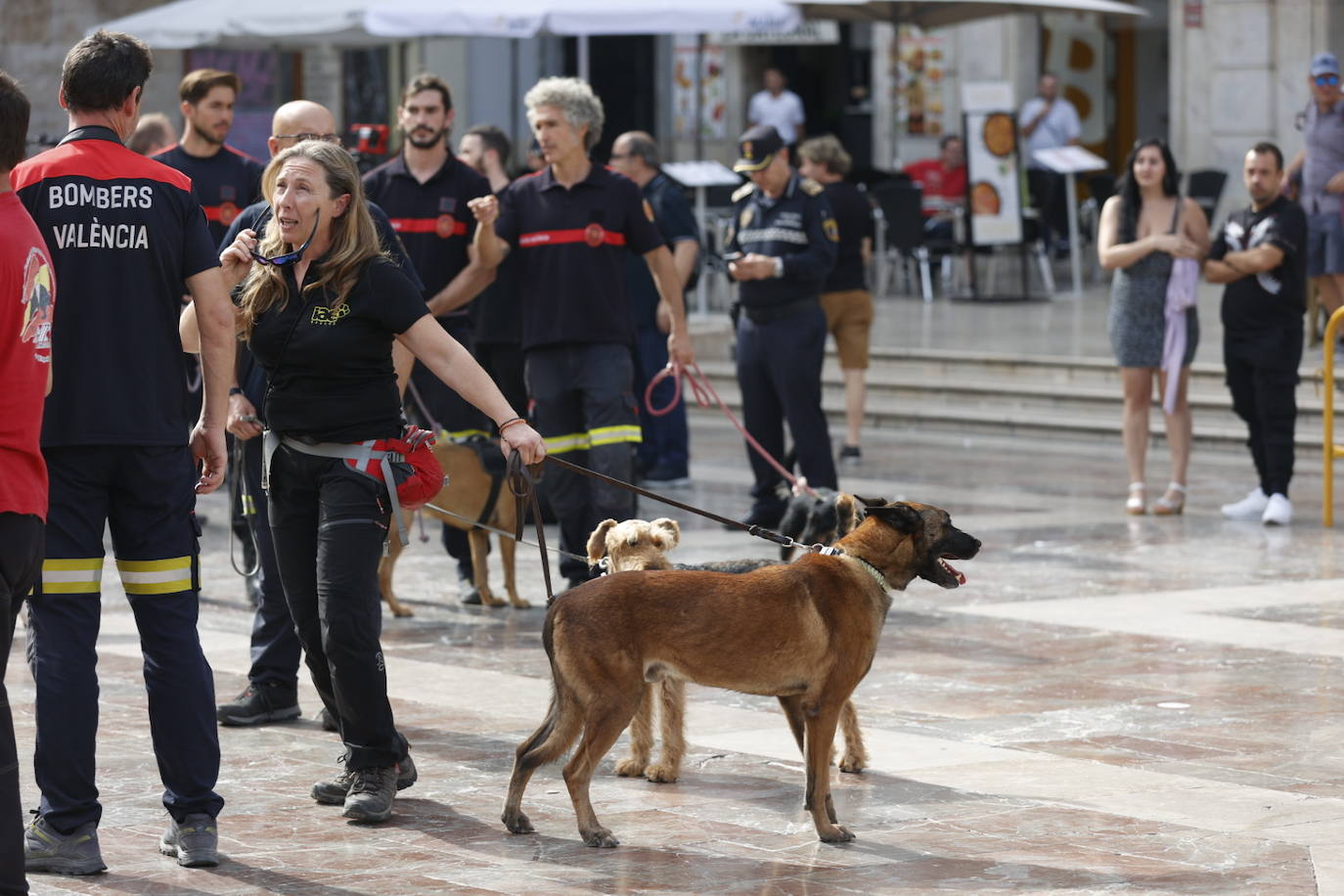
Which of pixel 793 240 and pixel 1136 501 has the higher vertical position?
pixel 793 240

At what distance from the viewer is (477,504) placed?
9633 mm

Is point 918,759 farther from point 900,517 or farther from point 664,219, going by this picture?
point 664,219

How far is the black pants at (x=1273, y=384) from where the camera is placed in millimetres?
11766

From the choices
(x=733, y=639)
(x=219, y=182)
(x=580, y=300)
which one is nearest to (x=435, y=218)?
(x=580, y=300)

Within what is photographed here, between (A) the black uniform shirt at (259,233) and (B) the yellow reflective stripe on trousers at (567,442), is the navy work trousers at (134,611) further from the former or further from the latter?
(B) the yellow reflective stripe on trousers at (567,442)

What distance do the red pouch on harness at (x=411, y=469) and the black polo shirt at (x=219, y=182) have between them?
3.54 metres

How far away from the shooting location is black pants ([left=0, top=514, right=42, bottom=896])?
4.44 meters

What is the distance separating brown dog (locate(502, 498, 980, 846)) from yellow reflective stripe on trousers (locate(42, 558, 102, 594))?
3.83 feet

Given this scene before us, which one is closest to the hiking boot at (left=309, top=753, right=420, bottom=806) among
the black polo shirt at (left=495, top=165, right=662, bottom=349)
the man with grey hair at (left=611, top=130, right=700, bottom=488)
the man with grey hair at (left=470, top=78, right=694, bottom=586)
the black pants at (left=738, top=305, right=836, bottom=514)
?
the man with grey hair at (left=470, top=78, right=694, bottom=586)

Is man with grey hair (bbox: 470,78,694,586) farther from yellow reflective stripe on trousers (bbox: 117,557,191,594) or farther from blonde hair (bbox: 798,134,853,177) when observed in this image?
blonde hair (bbox: 798,134,853,177)

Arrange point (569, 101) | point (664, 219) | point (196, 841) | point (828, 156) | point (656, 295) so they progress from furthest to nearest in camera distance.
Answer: point (828, 156), point (656, 295), point (664, 219), point (569, 101), point (196, 841)

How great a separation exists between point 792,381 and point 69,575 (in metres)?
6.25

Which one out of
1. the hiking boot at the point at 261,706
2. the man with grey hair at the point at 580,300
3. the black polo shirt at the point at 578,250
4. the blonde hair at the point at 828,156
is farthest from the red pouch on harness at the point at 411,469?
the blonde hair at the point at 828,156

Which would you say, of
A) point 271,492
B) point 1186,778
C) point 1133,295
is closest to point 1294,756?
point 1186,778
